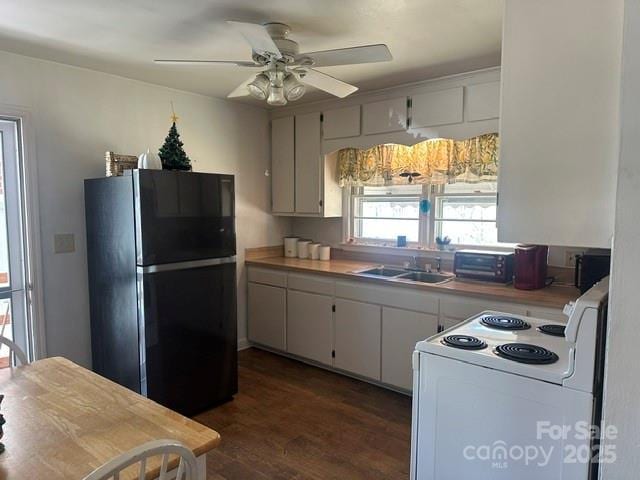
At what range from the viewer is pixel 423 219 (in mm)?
3580

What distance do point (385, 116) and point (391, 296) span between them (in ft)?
4.82

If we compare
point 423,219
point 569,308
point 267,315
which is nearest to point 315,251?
point 267,315

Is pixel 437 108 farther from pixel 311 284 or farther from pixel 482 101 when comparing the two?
pixel 311 284

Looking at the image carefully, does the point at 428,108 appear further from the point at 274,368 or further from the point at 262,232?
the point at 274,368

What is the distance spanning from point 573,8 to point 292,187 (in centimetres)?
303

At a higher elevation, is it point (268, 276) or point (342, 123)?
point (342, 123)

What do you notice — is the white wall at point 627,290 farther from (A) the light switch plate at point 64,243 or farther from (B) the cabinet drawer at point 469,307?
(A) the light switch plate at point 64,243

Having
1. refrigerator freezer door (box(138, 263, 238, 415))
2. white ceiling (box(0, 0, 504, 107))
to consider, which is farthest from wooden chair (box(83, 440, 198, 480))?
white ceiling (box(0, 0, 504, 107))

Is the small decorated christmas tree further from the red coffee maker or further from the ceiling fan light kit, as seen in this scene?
the red coffee maker

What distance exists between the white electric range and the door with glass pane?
2.60 metres

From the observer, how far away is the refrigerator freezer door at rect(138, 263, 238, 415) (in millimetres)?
2561

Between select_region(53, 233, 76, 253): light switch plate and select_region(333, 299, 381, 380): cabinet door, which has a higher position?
select_region(53, 233, 76, 253): light switch plate

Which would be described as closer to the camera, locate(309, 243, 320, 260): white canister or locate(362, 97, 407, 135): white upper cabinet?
locate(362, 97, 407, 135): white upper cabinet

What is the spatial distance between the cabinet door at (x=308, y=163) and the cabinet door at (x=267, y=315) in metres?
0.83
